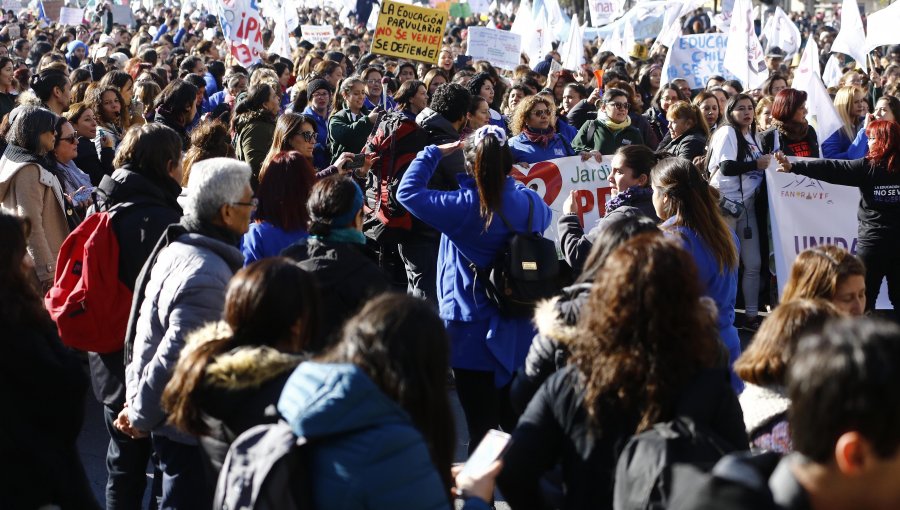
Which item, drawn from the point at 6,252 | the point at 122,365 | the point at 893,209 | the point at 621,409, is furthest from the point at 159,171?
the point at 893,209

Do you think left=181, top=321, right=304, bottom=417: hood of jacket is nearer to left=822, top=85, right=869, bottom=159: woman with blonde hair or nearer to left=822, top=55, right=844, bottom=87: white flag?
left=822, top=85, right=869, bottom=159: woman with blonde hair

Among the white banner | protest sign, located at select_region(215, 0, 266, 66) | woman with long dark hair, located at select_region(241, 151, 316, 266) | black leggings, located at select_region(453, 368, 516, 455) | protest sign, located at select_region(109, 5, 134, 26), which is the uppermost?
protest sign, located at select_region(109, 5, 134, 26)

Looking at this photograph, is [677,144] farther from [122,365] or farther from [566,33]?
[566,33]

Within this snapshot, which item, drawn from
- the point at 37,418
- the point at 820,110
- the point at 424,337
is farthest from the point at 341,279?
the point at 820,110

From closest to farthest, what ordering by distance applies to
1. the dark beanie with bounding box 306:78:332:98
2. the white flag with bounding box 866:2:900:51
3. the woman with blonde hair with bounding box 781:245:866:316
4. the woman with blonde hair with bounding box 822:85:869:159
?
the woman with blonde hair with bounding box 781:245:866:316 < the woman with blonde hair with bounding box 822:85:869:159 < the dark beanie with bounding box 306:78:332:98 < the white flag with bounding box 866:2:900:51

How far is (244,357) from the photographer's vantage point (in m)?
2.82

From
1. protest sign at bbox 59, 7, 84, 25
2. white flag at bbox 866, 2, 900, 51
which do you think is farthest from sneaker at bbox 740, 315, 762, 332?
protest sign at bbox 59, 7, 84, 25

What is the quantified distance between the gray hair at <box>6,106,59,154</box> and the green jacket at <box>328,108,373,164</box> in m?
2.68

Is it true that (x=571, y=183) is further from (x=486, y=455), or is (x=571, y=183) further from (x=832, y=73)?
(x=832, y=73)

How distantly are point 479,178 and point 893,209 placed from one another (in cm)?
353

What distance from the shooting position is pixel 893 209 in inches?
275

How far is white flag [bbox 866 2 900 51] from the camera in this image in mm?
11945

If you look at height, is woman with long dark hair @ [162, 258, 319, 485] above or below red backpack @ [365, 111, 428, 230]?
below

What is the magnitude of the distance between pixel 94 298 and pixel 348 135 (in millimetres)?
4210
